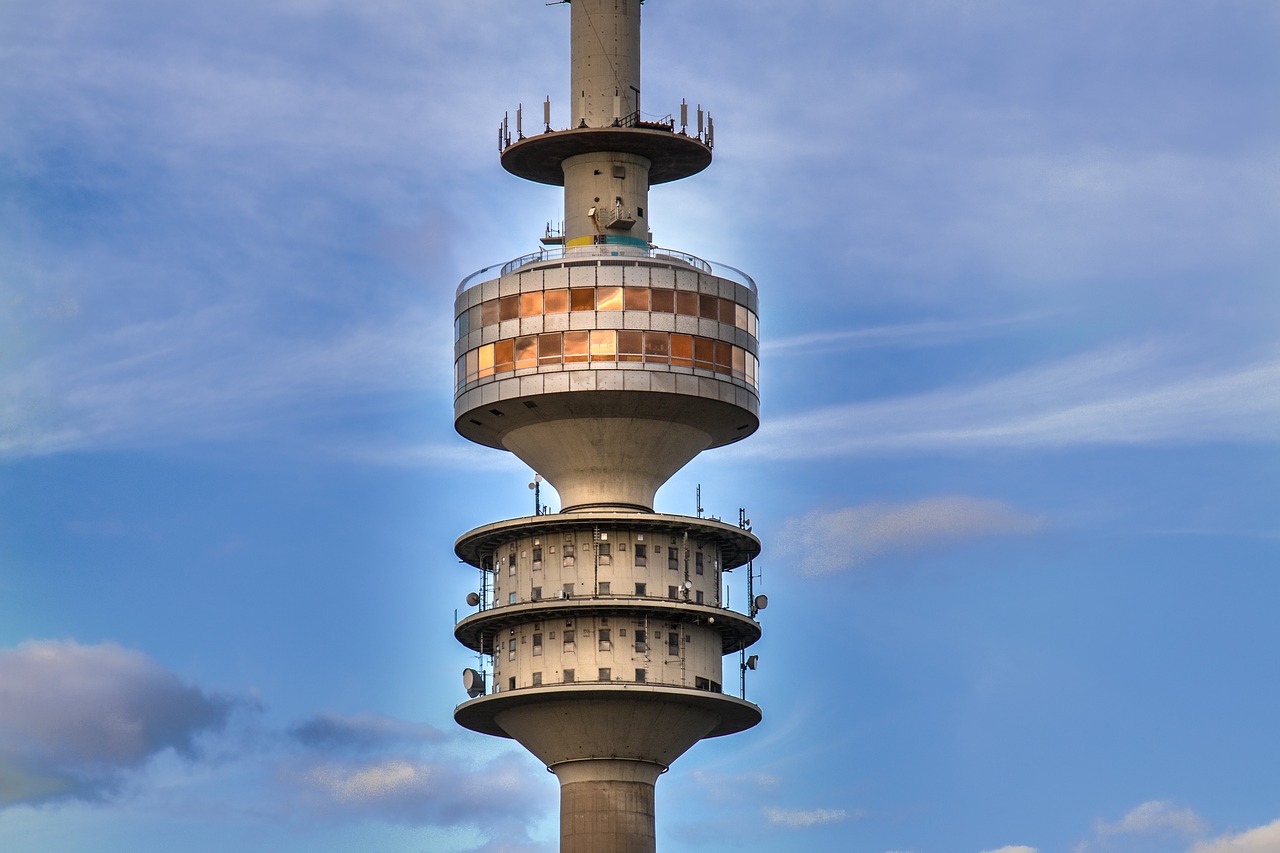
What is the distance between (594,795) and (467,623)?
34.2 feet

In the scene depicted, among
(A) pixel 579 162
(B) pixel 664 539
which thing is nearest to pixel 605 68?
(A) pixel 579 162

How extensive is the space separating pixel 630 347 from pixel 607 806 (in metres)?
21.7

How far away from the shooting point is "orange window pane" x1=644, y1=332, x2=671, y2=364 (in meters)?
131

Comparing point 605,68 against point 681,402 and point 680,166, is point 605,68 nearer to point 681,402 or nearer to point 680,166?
point 680,166

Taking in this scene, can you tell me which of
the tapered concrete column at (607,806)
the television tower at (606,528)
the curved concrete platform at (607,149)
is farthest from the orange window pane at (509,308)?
the tapered concrete column at (607,806)

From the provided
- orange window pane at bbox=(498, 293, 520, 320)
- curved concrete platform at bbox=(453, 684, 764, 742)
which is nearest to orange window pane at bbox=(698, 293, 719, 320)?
orange window pane at bbox=(498, 293, 520, 320)

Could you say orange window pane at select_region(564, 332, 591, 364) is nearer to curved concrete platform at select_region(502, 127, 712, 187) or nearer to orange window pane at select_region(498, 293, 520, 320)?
orange window pane at select_region(498, 293, 520, 320)

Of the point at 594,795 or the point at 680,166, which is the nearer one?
the point at 594,795

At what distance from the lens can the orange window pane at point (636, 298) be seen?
131250 millimetres

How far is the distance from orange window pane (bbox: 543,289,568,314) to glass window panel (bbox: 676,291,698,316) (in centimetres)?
539

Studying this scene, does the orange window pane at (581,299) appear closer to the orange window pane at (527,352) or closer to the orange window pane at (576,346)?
the orange window pane at (576,346)

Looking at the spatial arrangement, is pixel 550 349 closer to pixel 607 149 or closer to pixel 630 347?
pixel 630 347

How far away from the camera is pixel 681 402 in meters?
131

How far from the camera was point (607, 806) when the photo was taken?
129875 mm
